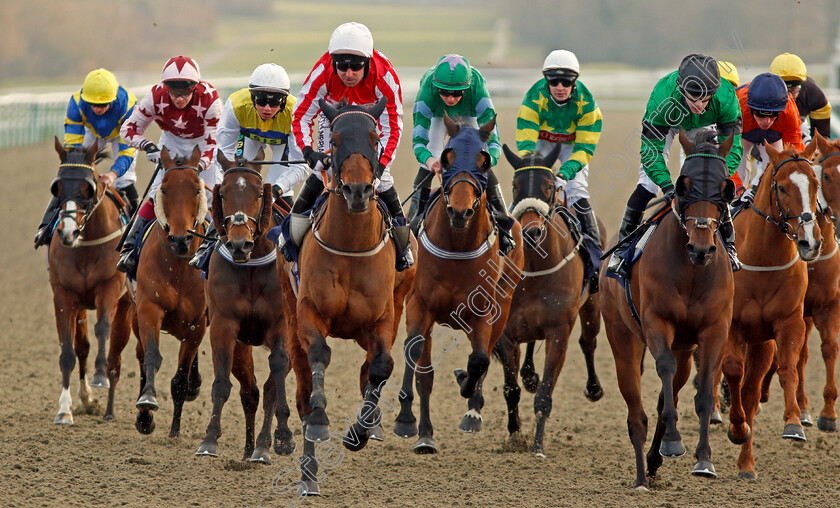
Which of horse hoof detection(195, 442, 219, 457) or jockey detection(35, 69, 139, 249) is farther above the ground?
jockey detection(35, 69, 139, 249)

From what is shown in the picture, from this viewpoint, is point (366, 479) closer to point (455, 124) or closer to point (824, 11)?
point (455, 124)

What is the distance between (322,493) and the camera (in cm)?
643

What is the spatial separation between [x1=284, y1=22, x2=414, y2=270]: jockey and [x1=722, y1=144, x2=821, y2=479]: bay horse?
2256mm

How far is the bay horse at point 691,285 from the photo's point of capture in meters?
6.02

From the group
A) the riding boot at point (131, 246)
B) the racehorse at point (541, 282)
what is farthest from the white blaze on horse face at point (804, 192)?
the riding boot at point (131, 246)

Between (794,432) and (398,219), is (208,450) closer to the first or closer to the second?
(398,219)

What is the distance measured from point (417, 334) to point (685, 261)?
1.80 meters

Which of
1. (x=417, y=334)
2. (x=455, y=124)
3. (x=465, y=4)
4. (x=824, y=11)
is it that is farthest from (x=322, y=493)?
(x=465, y=4)

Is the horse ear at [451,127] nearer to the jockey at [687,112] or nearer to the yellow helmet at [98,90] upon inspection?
the jockey at [687,112]

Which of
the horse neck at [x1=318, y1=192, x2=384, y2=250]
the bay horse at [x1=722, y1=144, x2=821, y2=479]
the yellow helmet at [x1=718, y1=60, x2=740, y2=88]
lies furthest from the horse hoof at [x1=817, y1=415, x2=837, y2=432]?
the horse neck at [x1=318, y1=192, x2=384, y2=250]

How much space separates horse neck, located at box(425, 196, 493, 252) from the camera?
683 centimetres

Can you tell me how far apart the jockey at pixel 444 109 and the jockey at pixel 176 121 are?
1.56 m

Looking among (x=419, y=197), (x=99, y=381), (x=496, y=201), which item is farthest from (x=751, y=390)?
(x=99, y=381)

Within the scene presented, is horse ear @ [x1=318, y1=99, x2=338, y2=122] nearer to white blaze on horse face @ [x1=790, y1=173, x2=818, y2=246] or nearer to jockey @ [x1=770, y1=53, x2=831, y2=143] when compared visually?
white blaze on horse face @ [x1=790, y1=173, x2=818, y2=246]
